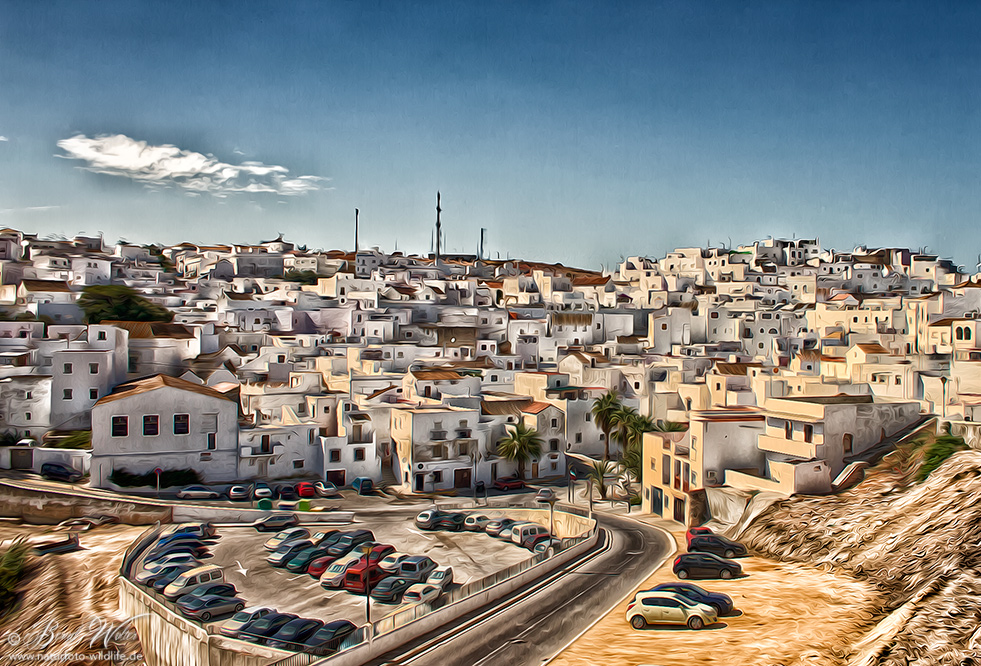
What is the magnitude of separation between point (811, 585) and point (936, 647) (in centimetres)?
660

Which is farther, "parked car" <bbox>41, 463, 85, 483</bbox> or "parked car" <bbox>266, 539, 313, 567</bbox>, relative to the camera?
"parked car" <bbox>41, 463, 85, 483</bbox>

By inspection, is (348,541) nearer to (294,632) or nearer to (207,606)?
(207,606)

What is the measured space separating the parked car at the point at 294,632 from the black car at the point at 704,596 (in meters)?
9.29

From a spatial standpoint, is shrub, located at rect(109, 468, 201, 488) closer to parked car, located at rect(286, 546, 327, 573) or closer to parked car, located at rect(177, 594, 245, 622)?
parked car, located at rect(286, 546, 327, 573)

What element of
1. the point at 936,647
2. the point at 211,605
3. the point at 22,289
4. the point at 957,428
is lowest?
the point at 211,605

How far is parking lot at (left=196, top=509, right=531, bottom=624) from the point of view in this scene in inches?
939

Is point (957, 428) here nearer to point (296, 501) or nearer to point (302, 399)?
point (296, 501)

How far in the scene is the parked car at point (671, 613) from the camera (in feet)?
64.8

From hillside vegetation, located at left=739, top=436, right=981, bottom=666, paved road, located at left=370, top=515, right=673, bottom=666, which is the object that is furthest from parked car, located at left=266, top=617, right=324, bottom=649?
hillside vegetation, located at left=739, top=436, right=981, bottom=666

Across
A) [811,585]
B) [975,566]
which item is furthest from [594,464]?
[975,566]

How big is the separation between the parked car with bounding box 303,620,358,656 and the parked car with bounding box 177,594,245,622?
4.72m

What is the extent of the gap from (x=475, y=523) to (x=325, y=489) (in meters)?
8.81

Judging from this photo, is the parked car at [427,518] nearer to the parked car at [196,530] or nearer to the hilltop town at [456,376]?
the hilltop town at [456,376]

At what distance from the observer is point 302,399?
146 ft
